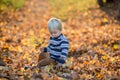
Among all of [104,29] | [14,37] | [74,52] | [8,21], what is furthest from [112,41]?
[8,21]

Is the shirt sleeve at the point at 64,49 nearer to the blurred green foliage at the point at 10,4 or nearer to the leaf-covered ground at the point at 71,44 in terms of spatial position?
the leaf-covered ground at the point at 71,44

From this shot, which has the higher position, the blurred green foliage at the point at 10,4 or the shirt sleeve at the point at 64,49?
the blurred green foliage at the point at 10,4

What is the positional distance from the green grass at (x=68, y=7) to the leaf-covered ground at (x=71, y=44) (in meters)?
0.45

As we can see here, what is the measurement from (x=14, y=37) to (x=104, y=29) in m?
3.49

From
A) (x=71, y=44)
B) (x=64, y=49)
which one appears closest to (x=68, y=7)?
(x=71, y=44)

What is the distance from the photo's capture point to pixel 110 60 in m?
8.00

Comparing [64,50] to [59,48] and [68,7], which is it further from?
[68,7]

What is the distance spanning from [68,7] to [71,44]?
7765 mm

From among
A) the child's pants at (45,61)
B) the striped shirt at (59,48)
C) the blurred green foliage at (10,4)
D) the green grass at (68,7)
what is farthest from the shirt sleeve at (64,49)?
the green grass at (68,7)

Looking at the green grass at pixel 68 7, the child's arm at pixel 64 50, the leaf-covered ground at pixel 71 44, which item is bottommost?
the leaf-covered ground at pixel 71 44

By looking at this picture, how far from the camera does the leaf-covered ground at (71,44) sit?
6.65 metres

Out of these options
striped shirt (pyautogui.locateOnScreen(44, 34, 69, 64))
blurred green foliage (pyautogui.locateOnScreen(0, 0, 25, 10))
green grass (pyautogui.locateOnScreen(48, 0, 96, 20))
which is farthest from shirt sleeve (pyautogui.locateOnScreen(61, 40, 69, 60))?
green grass (pyautogui.locateOnScreen(48, 0, 96, 20))

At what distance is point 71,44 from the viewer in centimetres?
1023

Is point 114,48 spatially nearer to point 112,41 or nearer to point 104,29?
point 112,41
